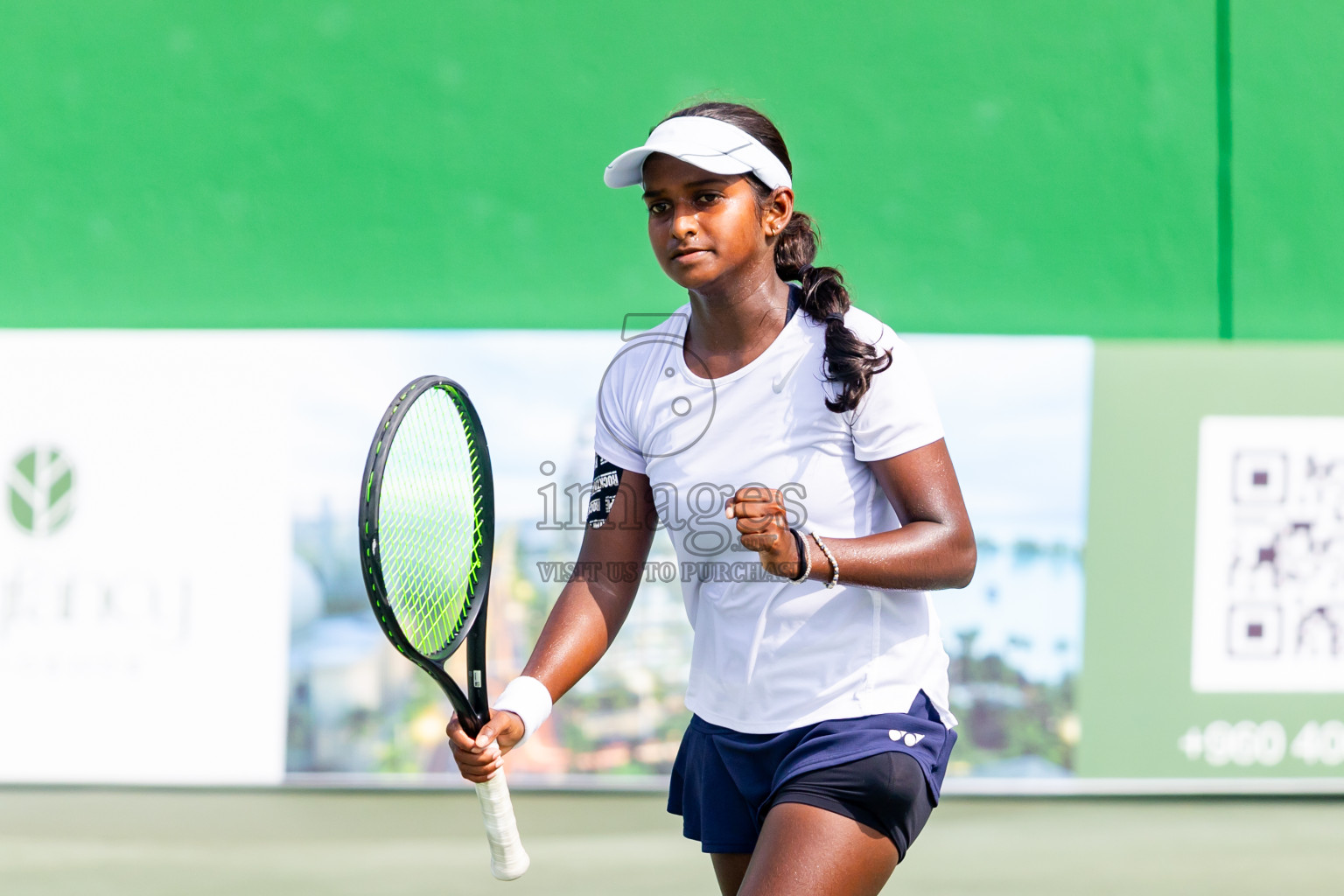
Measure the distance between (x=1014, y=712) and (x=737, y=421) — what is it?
284 cm

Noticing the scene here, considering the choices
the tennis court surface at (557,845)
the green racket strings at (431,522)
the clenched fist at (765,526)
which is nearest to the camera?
the clenched fist at (765,526)

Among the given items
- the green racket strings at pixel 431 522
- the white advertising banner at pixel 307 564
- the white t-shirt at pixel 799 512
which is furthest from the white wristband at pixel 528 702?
the white advertising banner at pixel 307 564

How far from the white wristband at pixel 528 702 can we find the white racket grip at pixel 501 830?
75 millimetres

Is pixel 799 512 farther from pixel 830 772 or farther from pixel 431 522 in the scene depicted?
pixel 431 522

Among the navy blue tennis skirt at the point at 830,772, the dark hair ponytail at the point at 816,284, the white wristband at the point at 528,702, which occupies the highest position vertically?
the dark hair ponytail at the point at 816,284

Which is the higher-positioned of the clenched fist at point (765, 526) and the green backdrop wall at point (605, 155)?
the green backdrop wall at point (605, 155)

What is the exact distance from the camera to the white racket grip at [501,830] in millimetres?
1789

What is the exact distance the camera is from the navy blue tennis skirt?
1680 mm

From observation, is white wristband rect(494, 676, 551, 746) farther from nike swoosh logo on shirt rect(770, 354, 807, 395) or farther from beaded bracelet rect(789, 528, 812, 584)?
nike swoosh logo on shirt rect(770, 354, 807, 395)

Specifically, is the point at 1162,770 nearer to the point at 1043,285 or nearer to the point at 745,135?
the point at 1043,285

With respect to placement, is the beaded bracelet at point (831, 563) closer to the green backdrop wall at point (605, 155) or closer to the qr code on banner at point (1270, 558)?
the qr code on banner at point (1270, 558)

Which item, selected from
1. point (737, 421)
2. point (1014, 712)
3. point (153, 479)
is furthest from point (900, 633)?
point (153, 479)

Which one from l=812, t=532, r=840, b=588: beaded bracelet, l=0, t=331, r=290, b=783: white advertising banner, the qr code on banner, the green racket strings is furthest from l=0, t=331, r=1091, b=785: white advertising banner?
l=812, t=532, r=840, b=588: beaded bracelet

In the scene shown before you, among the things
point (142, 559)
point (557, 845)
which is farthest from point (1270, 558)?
point (142, 559)
